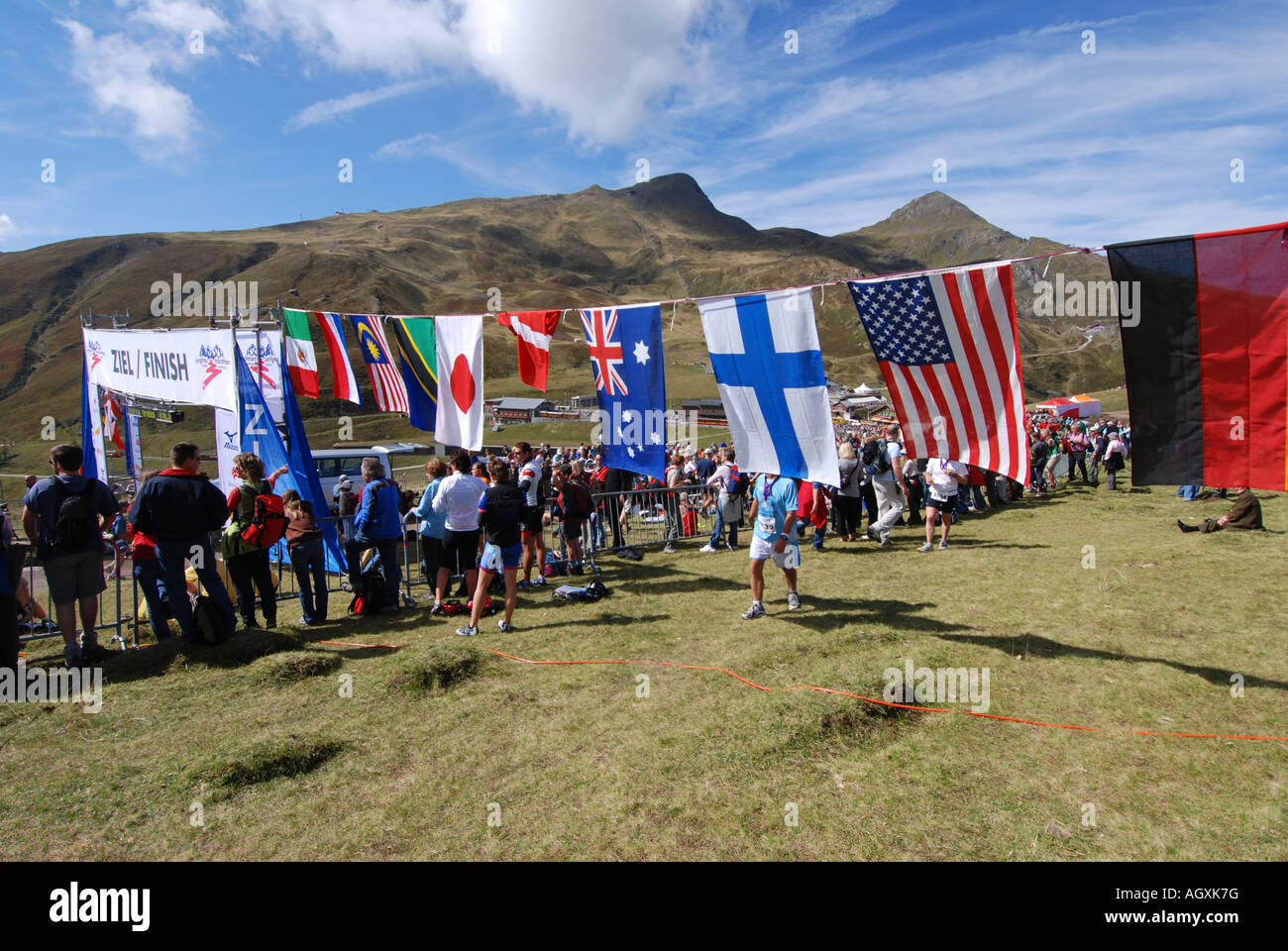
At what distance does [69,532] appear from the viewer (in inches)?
257

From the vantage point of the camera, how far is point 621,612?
859 cm

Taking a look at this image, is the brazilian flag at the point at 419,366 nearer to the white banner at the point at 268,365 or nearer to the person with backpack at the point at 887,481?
the white banner at the point at 268,365

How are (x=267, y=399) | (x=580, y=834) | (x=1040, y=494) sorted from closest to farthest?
(x=580, y=834), (x=267, y=399), (x=1040, y=494)

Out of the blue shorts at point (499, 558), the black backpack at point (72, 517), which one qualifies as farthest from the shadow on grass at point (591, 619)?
the black backpack at point (72, 517)

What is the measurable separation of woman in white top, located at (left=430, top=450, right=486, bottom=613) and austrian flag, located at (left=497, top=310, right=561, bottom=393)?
1803mm

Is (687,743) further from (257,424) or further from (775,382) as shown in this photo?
(257,424)

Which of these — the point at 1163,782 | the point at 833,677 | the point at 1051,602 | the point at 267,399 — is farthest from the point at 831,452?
the point at 267,399

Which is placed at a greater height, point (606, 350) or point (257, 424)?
point (606, 350)

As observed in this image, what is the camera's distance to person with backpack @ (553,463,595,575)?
10.7 metres

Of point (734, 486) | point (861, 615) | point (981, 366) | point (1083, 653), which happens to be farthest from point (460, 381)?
point (1083, 653)

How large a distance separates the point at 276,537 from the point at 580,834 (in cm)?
552

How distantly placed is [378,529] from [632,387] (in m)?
3.89

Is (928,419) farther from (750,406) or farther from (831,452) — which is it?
(750,406)

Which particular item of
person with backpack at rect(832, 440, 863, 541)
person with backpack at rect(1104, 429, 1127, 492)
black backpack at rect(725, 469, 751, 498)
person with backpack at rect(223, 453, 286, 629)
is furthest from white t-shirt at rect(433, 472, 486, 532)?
person with backpack at rect(1104, 429, 1127, 492)
